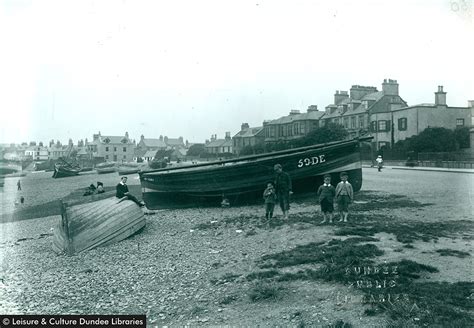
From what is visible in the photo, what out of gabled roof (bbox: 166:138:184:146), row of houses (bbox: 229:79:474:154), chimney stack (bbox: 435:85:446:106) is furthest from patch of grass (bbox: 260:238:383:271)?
gabled roof (bbox: 166:138:184:146)

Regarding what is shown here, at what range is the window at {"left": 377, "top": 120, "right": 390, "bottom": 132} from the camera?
47.7 metres

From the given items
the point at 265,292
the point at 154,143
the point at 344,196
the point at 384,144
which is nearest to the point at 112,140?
the point at 154,143

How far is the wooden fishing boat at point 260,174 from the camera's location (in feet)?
46.6

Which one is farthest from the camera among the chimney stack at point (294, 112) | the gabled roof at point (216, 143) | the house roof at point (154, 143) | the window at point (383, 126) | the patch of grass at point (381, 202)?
the house roof at point (154, 143)

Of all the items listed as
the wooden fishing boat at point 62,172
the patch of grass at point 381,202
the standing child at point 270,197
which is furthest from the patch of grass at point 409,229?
the wooden fishing boat at point 62,172

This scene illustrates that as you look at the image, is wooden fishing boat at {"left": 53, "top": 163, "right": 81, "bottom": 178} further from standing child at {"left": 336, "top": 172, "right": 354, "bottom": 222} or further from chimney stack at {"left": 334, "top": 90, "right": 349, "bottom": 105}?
standing child at {"left": 336, "top": 172, "right": 354, "bottom": 222}

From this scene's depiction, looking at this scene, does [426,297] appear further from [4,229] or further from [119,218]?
[4,229]

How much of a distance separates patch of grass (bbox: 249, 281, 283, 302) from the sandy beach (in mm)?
16

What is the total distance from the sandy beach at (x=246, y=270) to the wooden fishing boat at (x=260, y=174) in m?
2.64

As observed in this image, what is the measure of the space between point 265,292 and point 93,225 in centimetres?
644

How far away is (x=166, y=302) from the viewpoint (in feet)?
20.3

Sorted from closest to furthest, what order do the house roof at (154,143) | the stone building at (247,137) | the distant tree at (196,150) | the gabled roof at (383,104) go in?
the gabled roof at (383,104)
the stone building at (247,137)
the distant tree at (196,150)
the house roof at (154,143)

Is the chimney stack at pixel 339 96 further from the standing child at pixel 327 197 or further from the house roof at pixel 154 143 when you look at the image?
the house roof at pixel 154 143

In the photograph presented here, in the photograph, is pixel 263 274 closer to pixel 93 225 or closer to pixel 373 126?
pixel 93 225
